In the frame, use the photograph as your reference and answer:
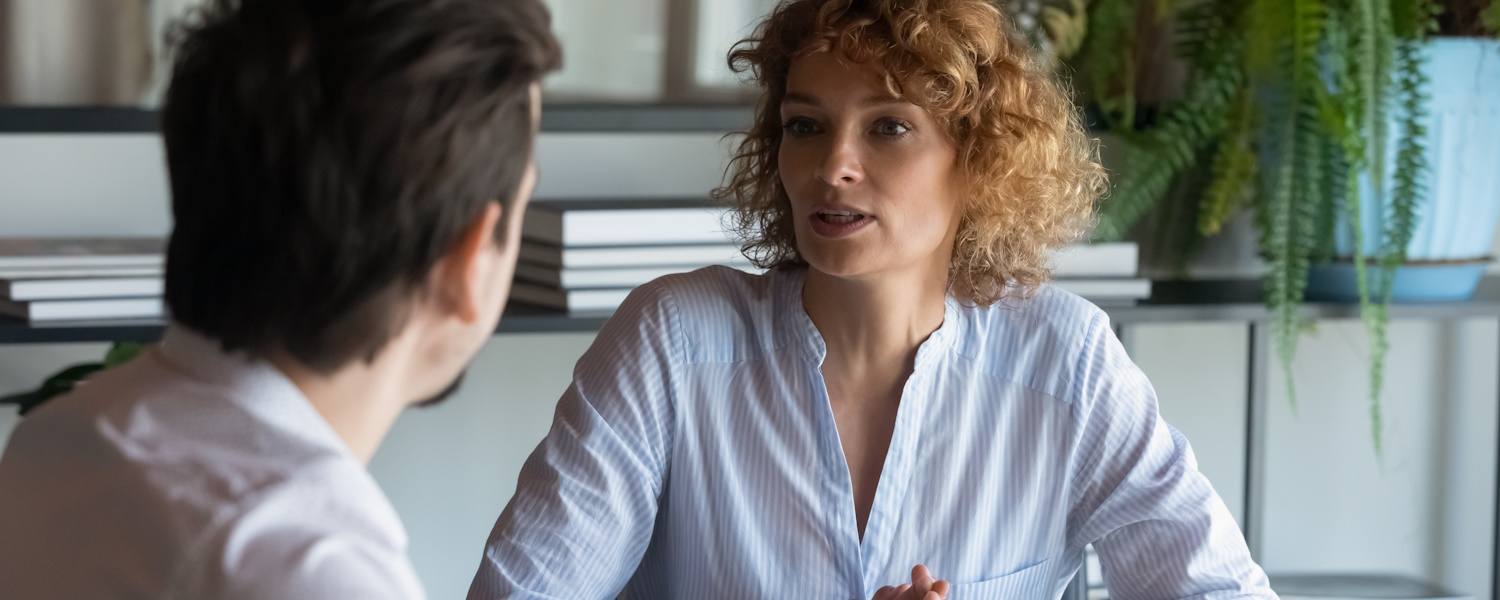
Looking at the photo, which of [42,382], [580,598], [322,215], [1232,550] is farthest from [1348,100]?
[42,382]

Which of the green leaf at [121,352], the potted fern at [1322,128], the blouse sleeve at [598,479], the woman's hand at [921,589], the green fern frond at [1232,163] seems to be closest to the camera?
the woman's hand at [921,589]

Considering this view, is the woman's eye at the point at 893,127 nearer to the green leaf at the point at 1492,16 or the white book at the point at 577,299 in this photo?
the white book at the point at 577,299

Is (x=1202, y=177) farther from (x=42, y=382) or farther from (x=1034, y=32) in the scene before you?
(x=42, y=382)

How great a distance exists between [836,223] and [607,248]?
0.47 meters

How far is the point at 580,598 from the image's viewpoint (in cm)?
137

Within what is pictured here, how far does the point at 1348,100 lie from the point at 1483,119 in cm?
24

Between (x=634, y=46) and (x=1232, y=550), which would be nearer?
(x=1232, y=550)

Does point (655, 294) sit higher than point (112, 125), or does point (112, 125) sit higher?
point (112, 125)

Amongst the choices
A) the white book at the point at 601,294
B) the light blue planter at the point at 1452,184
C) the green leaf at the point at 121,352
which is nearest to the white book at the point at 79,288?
the green leaf at the point at 121,352

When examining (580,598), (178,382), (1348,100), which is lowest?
(580,598)

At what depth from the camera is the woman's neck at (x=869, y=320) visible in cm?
148

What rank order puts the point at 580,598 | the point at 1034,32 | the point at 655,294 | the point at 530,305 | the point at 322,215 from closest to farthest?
1. the point at 322,215
2. the point at 580,598
3. the point at 655,294
4. the point at 530,305
5. the point at 1034,32

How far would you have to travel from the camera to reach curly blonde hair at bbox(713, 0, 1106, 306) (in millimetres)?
1418

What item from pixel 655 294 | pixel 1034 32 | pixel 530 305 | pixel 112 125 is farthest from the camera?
pixel 1034 32
